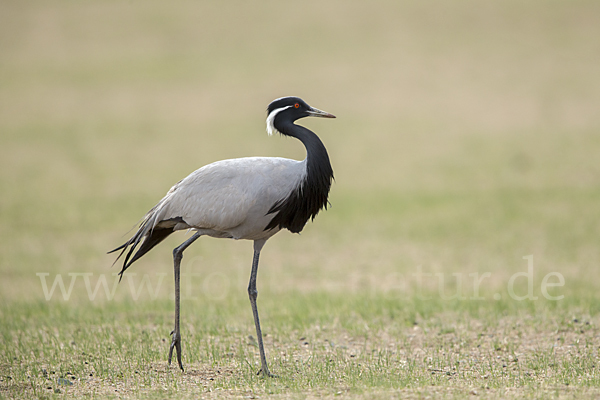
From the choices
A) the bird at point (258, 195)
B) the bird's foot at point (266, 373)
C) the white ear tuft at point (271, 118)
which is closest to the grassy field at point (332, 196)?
the bird's foot at point (266, 373)

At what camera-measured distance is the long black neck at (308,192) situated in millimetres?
6723

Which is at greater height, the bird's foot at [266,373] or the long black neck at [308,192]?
the long black neck at [308,192]

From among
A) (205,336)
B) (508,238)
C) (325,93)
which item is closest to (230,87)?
(325,93)

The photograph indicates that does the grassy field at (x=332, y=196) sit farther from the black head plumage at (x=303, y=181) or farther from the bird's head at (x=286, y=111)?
the bird's head at (x=286, y=111)

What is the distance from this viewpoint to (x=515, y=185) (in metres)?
21.3

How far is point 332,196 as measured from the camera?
21.6 meters

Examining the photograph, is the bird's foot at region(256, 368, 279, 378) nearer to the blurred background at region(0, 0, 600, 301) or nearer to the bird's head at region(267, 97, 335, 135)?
the bird's head at region(267, 97, 335, 135)

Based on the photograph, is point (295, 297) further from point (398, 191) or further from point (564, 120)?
point (564, 120)

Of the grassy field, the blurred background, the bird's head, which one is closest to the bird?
the bird's head

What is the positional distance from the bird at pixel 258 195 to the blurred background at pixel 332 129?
6531 mm

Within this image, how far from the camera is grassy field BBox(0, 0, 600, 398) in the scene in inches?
283

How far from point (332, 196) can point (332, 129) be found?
18.2 ft

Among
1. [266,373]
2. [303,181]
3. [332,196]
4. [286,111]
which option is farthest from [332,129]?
[266,373]

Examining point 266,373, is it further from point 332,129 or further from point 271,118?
point 332,129
